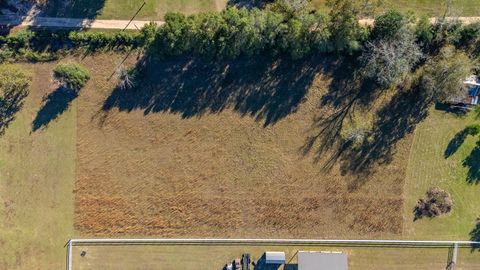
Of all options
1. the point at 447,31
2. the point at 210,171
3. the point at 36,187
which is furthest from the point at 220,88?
the point at 447,31

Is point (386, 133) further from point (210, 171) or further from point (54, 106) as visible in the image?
point (54, 106)

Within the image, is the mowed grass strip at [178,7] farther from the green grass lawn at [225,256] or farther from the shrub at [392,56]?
the green grass lawn at [225,256]

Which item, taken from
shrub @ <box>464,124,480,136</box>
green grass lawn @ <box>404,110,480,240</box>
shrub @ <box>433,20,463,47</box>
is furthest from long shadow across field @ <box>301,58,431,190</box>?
shrub @ <box>433,20,463,47</box>

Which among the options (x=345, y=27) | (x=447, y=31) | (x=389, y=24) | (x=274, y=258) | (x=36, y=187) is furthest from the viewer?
(x=36, y=187)

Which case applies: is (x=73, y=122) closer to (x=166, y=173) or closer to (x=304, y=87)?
(x=166, y=173)

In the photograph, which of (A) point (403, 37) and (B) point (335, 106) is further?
(B) point (335, 106)

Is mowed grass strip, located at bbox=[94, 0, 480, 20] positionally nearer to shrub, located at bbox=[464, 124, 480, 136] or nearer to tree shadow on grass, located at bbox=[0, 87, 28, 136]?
shrub, located at bbox=[464, 124, 480, 136]

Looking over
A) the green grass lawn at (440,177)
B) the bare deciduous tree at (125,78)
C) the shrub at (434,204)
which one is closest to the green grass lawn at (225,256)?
the green grass lawn at (440,177)

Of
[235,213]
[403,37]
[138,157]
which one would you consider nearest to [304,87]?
[403,37]
